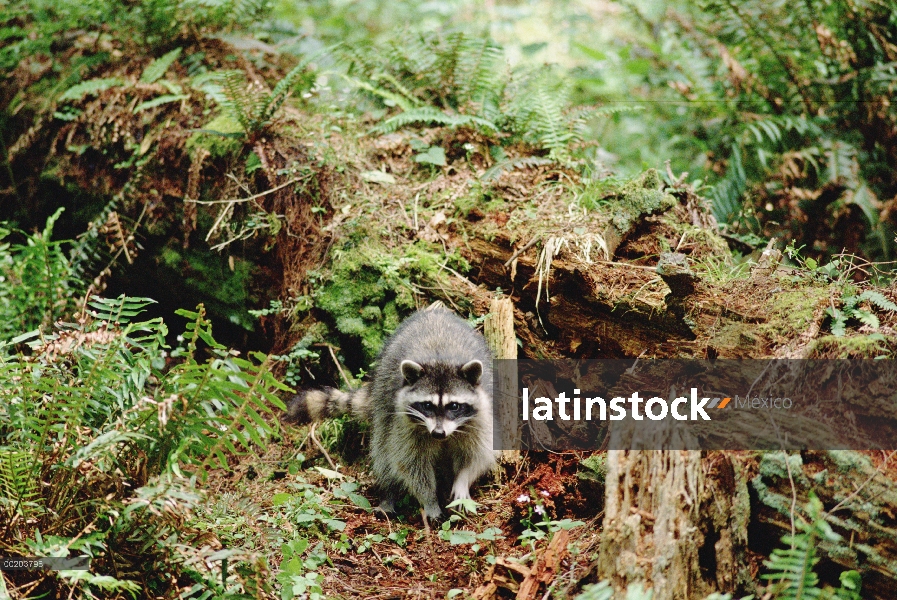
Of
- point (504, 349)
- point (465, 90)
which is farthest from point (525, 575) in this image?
point (465, 90)

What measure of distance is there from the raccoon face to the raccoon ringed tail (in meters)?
0.59

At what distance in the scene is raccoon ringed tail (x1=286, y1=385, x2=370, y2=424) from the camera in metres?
5.02

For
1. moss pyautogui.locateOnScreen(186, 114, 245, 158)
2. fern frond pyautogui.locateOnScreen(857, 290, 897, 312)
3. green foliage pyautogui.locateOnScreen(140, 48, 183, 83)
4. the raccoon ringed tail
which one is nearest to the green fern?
the raccoon ringed tail

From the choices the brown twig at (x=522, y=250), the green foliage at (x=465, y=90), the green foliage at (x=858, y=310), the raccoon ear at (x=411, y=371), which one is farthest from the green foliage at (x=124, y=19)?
the green foliage at (x=858, y=310)

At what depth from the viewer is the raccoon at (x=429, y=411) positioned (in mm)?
4684

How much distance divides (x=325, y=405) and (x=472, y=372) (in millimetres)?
1152

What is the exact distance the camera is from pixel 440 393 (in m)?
4.66

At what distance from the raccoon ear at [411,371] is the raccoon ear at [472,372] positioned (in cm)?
29

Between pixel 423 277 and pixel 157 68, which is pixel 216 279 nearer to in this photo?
pixel 423 277

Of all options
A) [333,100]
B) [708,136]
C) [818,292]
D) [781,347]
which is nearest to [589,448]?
[781,347]

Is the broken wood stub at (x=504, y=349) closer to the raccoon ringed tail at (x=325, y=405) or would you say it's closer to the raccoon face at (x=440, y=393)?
the raccoon face at (x=440, y=393)

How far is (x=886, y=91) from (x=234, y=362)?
6981mm

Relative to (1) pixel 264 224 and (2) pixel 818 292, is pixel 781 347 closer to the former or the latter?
(2) pixel 818 292

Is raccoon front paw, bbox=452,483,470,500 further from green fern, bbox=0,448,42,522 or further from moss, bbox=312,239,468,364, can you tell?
green fern, bbox=0,448,42,522
